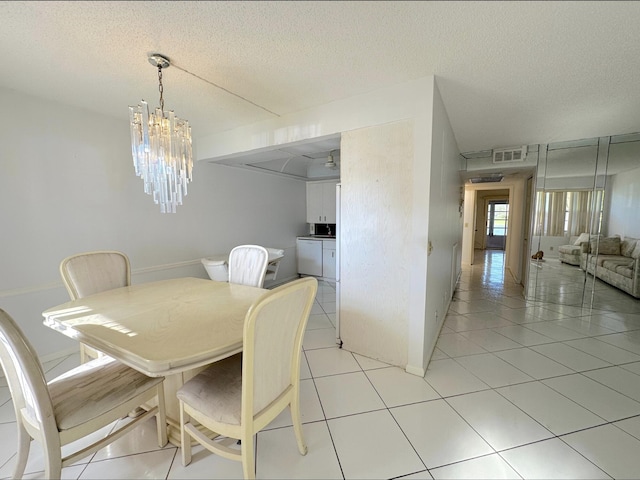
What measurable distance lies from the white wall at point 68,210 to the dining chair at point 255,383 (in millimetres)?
2102

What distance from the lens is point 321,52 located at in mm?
1622

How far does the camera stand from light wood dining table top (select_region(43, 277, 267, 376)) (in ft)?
3.50

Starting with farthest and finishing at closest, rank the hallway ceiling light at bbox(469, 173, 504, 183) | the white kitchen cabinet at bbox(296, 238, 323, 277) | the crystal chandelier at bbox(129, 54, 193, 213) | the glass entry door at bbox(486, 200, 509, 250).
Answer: the glass entry door at bbox(486, 200, 509, 250)
the white kitchen cabinet at bbox(296, 238, 323, 277)
the hallway ceiling light at bbox(469, 173, 504, 183)
the crystal chandelier at bbox(129, 54, 193, 213)

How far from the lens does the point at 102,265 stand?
83.1 inches

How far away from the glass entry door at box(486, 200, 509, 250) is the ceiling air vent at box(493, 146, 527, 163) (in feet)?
25.3

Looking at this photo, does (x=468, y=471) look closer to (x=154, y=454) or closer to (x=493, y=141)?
(x=154, y=454)

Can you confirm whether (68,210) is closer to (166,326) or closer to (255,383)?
(166,326)

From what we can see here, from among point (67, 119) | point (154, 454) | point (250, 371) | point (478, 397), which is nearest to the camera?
point (250, 371)

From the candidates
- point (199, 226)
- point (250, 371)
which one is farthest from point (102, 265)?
point (250, 371)

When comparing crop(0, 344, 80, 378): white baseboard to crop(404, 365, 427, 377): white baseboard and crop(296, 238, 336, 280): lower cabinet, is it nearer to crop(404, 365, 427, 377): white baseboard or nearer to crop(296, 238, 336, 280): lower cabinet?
crop(404, 365, 427, 377): white baseboard

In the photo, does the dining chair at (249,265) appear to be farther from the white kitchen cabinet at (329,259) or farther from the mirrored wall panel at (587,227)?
the mirrored wall panel at (587,227)

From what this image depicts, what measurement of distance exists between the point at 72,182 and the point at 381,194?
2928 millimetres

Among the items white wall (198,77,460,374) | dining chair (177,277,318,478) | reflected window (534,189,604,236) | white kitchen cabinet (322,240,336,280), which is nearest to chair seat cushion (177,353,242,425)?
dining chair (177,277,318,478)

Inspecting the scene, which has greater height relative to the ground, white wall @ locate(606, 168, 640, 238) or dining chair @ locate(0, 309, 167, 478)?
white wall @ locate(606, 168, 640, 238)
